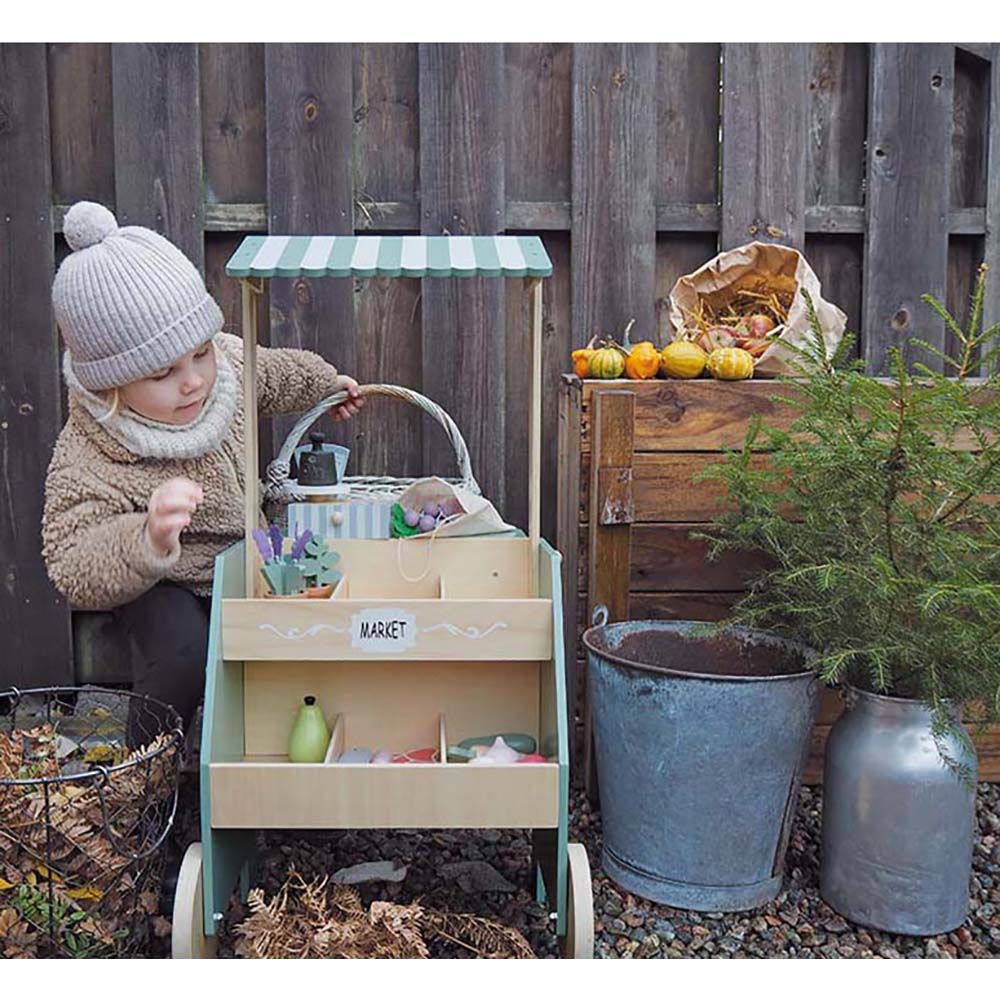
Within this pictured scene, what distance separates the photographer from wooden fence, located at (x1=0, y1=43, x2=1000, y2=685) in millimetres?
3529

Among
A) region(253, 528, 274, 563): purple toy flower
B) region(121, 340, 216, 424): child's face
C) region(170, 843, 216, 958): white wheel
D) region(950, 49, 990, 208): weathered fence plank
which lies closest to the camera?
region(170, 843, 216, 958): white wheel

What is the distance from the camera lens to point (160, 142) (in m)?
3.52

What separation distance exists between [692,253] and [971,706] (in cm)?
159

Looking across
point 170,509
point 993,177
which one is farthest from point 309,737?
point 993,177

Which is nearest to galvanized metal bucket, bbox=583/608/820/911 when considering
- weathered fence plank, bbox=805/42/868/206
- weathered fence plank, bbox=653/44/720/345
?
weathered fence plank, bbox=653/44/720/345

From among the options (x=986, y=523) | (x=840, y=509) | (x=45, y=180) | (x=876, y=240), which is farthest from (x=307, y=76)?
(x=986, y=523)

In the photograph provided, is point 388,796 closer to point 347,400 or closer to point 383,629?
point 383,629

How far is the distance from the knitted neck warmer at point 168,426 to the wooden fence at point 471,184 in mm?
694

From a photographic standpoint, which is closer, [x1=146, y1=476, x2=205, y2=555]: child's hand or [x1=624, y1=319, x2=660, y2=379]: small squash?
[x1=146, y1=476, x2=205, y2=555]: child's hand

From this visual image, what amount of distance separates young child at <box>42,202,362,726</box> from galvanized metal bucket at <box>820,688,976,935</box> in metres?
1.53

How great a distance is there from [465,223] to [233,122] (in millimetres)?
740

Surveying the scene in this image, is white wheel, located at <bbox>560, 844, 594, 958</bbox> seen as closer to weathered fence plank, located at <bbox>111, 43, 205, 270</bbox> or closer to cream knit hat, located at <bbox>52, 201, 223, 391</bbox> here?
cream knit hat, located at <bbox>52, 201, 223, 391</bbox>

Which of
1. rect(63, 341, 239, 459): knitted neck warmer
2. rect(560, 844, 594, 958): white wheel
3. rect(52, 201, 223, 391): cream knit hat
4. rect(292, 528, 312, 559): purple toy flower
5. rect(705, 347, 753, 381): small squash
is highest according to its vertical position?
rect(52, 201, 223, 391): cream knit hat

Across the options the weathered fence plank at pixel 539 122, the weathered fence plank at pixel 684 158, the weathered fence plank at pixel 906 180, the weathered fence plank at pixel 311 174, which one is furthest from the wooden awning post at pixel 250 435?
the weathered fence plank at pixel 906 180
